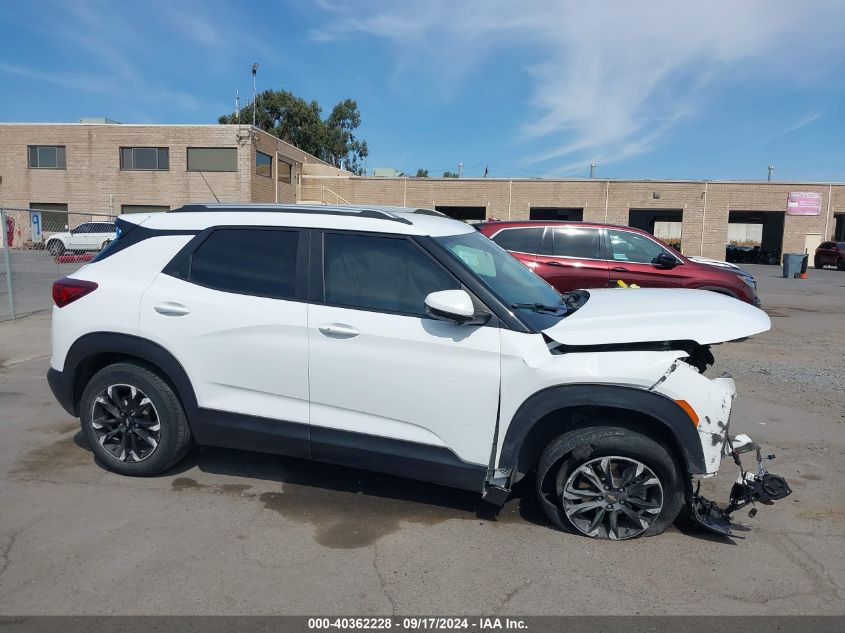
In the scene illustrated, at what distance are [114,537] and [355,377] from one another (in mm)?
1623

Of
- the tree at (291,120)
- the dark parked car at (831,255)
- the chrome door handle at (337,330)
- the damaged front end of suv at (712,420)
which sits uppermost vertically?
the tree at (291,120)

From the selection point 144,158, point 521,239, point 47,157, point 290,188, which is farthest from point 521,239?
point 47,157

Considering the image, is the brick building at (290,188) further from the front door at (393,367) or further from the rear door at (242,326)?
the front door at (393,367)

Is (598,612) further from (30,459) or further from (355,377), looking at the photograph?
(30,459)

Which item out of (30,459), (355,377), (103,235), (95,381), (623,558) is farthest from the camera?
(103,235)

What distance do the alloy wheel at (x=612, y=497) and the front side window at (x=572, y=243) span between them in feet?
21.7

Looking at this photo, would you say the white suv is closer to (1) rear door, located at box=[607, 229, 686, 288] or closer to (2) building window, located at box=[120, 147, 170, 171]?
(1) rear door, located at box=[607, 229, 686, 288]

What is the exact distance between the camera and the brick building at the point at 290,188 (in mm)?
33500

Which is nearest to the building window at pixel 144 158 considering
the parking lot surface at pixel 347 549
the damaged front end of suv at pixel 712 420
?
the parking lot surface at pixel 347 549

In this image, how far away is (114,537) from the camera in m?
3.58

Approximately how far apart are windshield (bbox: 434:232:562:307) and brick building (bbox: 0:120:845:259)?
92.5 feet

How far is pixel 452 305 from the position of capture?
11.1 feet

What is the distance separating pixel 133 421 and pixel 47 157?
1443 inches
